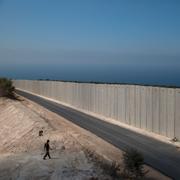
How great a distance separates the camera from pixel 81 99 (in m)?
48.7

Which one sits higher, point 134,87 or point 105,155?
point 134,87

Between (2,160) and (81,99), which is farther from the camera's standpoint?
(81,99)

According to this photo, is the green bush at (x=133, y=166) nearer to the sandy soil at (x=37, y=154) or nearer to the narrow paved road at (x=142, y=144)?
the sandy soil at (x=37, y=154)

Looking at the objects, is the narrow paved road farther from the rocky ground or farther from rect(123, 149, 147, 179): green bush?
rect(123, 149, 147, 179): green bush

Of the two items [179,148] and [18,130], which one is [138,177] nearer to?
[179,148]

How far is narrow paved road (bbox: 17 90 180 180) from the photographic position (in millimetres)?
20817

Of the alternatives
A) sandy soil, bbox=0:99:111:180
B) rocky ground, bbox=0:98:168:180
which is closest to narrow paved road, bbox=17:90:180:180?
rocky ground, bbox=0:98:168:180

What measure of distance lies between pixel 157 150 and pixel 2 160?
7.70 metres

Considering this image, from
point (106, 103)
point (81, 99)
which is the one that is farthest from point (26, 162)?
point (81, 99)

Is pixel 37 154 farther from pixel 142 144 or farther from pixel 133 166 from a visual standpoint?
pixel 133 166

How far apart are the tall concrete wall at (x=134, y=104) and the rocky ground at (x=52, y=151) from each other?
4281 mm

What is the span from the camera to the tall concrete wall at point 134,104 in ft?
95.2

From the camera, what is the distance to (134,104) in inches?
1356

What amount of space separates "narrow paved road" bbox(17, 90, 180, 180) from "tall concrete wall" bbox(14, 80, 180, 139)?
53.7 inches
